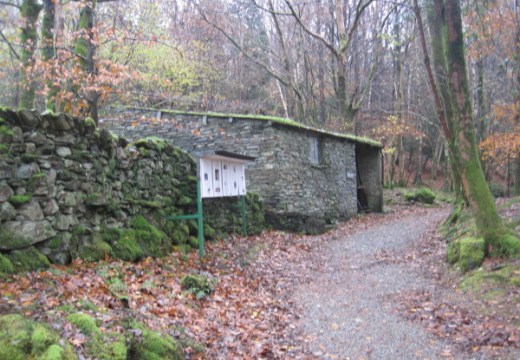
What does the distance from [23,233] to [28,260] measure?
31 cm

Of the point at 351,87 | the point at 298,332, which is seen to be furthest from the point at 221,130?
the point at 351,87

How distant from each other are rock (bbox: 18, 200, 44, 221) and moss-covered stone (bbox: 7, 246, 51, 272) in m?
0.35

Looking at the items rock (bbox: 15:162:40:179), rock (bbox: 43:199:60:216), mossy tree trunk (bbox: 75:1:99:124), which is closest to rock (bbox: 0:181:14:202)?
rock (bbox: 15:162:40:179)

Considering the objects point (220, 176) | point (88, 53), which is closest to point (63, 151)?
point (220, 176)

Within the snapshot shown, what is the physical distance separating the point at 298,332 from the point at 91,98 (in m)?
7.04

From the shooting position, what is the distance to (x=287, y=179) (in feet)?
44.1

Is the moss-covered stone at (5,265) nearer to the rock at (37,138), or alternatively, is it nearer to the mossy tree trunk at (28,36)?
the rock at (37,138)

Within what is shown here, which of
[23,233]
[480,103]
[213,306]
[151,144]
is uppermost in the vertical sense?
[480,103]

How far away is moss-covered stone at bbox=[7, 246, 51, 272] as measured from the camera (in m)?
4.48

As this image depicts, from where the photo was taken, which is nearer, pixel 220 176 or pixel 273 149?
pixel 220 176

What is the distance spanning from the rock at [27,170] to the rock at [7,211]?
0.36 metres

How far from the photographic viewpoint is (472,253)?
269 inches

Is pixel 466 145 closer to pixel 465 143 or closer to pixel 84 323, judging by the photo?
pixel 465 143

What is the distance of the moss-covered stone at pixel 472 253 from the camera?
668cm
